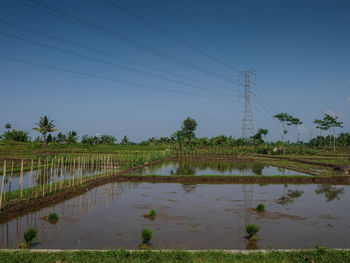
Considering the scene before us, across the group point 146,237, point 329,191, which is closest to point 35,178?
point 146,237

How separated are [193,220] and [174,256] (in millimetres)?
4286

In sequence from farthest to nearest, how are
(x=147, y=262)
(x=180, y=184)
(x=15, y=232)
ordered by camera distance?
(x=180, y=184) < (x=15, y=232) < (x=147, y=262)

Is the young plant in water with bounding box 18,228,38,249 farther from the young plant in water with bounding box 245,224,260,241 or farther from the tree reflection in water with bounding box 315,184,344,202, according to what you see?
the tree reflection in water with bounding box 315,184,344,202

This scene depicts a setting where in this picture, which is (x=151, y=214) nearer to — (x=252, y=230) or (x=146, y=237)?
(x=146, y=237)

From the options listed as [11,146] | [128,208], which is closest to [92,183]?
[128,208]

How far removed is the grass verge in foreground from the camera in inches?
242

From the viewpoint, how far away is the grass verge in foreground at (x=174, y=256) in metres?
6.14

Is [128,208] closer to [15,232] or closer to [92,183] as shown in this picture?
[15,232]

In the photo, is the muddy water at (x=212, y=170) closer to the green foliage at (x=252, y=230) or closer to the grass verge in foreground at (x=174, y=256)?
the green foliage at (x=252, y=230)

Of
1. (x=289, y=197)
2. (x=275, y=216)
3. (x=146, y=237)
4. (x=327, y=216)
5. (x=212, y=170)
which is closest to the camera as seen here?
(x=146, y=237)

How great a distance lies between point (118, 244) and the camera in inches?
317

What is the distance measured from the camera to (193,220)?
10516 mm

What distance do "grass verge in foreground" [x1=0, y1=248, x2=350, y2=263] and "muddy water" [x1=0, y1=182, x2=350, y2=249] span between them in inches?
57.0

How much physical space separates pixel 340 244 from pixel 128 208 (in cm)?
862
